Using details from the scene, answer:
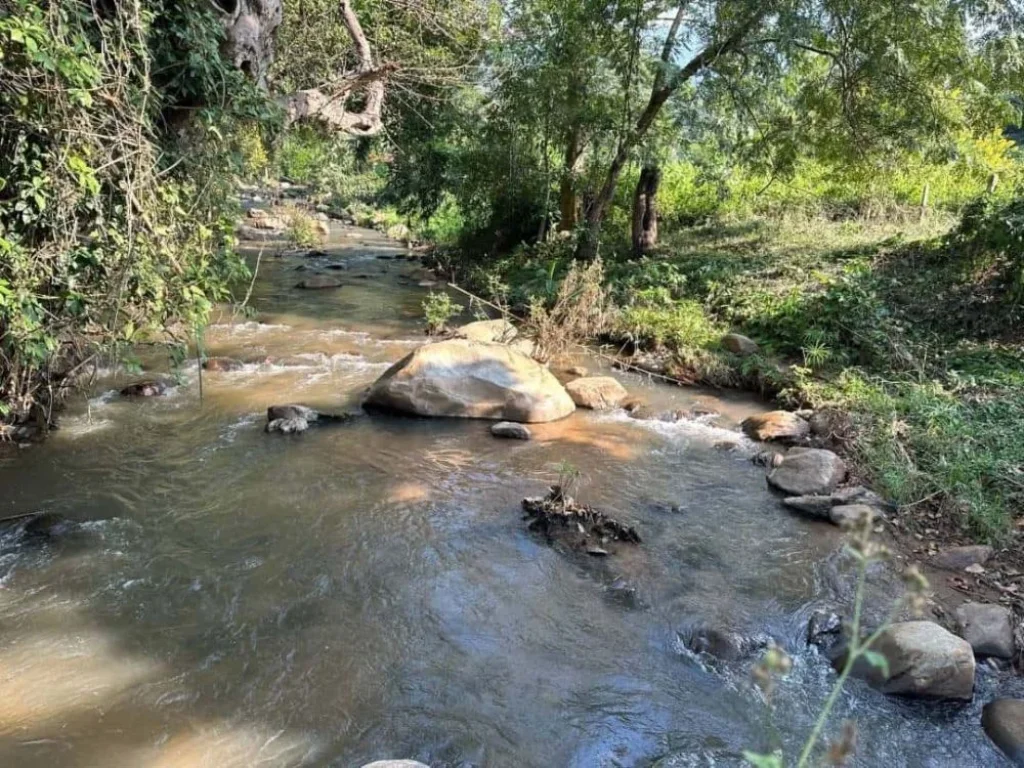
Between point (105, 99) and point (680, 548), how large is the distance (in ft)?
15.4

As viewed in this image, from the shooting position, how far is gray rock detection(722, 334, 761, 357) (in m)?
9.29

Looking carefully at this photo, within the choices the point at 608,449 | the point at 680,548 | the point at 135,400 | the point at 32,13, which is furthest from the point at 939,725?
the point at 135,400

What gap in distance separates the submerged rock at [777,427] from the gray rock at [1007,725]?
3.67m

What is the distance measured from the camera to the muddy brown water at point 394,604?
3.44 meters

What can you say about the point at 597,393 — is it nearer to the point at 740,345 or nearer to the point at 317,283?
the point at 740,345

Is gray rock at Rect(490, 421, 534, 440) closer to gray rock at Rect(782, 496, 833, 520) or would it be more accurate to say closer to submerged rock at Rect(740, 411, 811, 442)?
submerged rock at Rect(740, 411, 811, 442)

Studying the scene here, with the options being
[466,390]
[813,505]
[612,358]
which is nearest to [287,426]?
[466,390]

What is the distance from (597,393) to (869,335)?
11.2 ft

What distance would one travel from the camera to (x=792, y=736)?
11.7ft

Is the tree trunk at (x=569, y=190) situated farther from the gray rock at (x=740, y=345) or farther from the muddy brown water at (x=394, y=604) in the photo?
the muddy brown water at (x=394, y=604)

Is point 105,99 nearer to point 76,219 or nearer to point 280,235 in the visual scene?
point 76,219

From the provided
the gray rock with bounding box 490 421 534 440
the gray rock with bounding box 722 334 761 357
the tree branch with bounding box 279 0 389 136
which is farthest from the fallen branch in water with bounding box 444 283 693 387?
the tree branch with bounding box 279 0 389 136

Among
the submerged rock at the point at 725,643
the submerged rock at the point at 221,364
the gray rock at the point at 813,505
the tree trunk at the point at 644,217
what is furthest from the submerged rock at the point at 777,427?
the tree trunk at the point at 644,217

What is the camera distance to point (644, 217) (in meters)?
14.2
